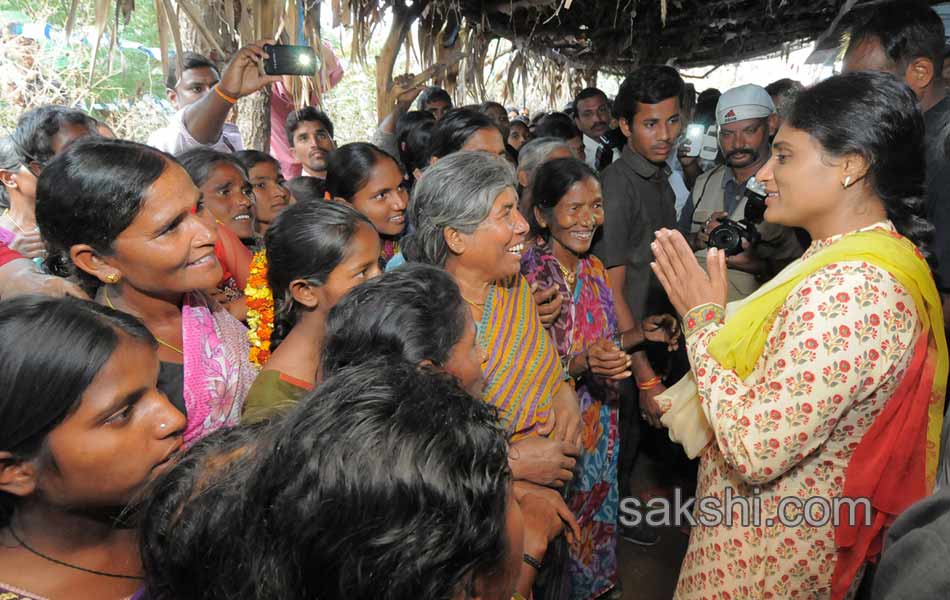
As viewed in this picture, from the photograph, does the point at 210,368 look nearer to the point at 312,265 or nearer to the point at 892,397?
the point at 312,265

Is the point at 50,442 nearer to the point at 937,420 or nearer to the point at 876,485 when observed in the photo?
the point at 876,485

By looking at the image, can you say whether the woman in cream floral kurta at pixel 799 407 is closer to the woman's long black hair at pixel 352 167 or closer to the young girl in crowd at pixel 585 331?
the young girl in crowd at pixel 585 331

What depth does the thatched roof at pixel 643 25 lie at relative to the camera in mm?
4957

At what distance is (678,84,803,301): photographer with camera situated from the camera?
2584 mm

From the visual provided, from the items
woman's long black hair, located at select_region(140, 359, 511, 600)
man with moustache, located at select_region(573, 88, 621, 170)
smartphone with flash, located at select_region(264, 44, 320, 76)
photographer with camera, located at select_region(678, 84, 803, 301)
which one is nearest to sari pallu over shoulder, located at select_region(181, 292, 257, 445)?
woman's long black hair, located at select_region(140, 359, 511, 600)

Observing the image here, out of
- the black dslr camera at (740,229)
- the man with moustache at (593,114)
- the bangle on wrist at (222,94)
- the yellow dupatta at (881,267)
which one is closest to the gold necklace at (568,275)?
the black dslr camera at (740,229)

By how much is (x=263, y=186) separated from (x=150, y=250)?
158 cm

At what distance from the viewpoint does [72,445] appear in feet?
3.03

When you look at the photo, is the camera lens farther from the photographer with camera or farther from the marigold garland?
the marigold garland

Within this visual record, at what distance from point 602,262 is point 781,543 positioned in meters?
1.42

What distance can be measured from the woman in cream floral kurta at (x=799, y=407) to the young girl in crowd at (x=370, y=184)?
1.44 metres

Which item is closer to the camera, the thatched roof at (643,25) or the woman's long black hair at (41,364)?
the woman's long black hair at (41,364)

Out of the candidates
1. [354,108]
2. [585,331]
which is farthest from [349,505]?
[354,108]

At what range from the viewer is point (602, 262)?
103 inches
